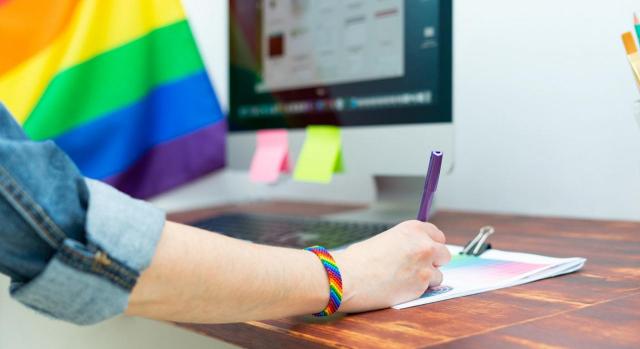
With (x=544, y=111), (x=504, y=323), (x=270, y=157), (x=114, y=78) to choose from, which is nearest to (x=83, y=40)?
(x=114, y=78)

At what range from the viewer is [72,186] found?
1.31 ft

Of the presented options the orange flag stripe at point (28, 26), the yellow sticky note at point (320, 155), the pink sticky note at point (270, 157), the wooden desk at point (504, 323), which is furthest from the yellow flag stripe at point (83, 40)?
the wooden desk at point (504, 323)

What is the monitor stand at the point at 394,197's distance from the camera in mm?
1069

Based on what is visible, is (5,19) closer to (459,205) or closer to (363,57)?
(363,57)

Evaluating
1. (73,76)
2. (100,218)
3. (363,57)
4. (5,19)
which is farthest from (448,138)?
(5,19)

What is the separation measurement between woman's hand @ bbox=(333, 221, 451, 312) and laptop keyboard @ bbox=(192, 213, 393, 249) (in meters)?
0.20

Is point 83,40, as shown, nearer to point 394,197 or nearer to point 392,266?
point 394,197

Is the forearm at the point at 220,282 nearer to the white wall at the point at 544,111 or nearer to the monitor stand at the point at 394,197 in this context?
the monitor stand at the point at 394,197

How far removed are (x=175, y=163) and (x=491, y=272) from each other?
88 centimetres

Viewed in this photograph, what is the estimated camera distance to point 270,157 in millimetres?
1131

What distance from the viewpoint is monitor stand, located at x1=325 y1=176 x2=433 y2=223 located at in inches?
42.1

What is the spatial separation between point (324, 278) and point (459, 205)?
0.73 meters

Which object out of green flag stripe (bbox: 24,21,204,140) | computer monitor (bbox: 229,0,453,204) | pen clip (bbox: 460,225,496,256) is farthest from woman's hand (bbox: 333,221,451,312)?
green flag stripe (bbox: 24,21,204,140)

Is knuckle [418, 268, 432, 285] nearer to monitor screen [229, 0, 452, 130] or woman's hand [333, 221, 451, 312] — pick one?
woman's hand [333, 221, 451, 312]
